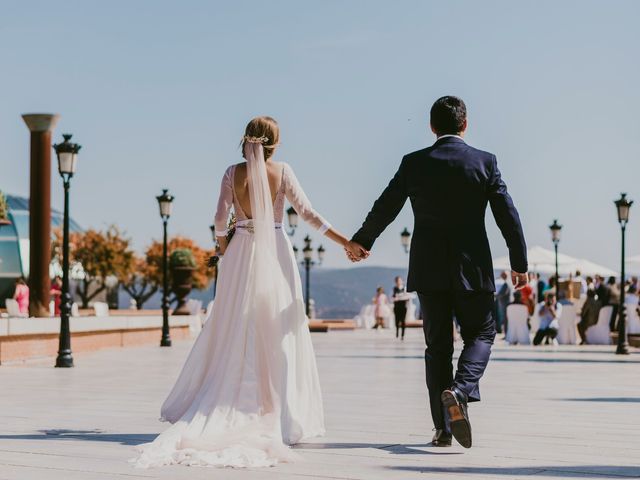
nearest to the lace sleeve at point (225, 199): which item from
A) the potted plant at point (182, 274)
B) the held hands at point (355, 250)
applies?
the held hands at point (355, 250)

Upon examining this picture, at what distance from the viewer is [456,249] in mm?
7051

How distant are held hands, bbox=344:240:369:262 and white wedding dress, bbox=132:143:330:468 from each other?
0.69 ft

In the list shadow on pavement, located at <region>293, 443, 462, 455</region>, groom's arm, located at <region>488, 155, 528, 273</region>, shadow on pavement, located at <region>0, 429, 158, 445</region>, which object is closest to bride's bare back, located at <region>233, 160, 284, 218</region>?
groom's arm, located at <region>488, 155, 528, 273</region>

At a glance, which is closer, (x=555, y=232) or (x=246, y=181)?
(x=246, y=181)

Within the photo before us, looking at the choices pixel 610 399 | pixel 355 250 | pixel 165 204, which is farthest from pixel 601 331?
pixel 355 250

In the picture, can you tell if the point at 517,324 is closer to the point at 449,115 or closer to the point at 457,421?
the point at 449,115

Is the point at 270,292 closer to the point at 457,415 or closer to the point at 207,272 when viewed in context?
the point at 457,415

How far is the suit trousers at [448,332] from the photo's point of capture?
709cm

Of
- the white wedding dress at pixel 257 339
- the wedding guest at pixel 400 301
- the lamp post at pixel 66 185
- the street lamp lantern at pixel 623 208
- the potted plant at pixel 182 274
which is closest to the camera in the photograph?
the white wedding dress at pixel 257 339

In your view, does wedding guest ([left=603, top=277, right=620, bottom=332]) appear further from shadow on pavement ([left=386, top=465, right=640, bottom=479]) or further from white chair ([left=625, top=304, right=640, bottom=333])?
shadow on pavement ([left=386, top=465, right=640, bottom=479])

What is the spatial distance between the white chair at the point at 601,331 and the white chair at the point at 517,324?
5.09ft

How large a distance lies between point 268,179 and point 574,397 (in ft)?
18.4

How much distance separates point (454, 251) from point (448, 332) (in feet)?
1.71

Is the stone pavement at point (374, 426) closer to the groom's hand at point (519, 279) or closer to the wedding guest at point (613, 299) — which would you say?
the groom's hand at point (519, 279)
